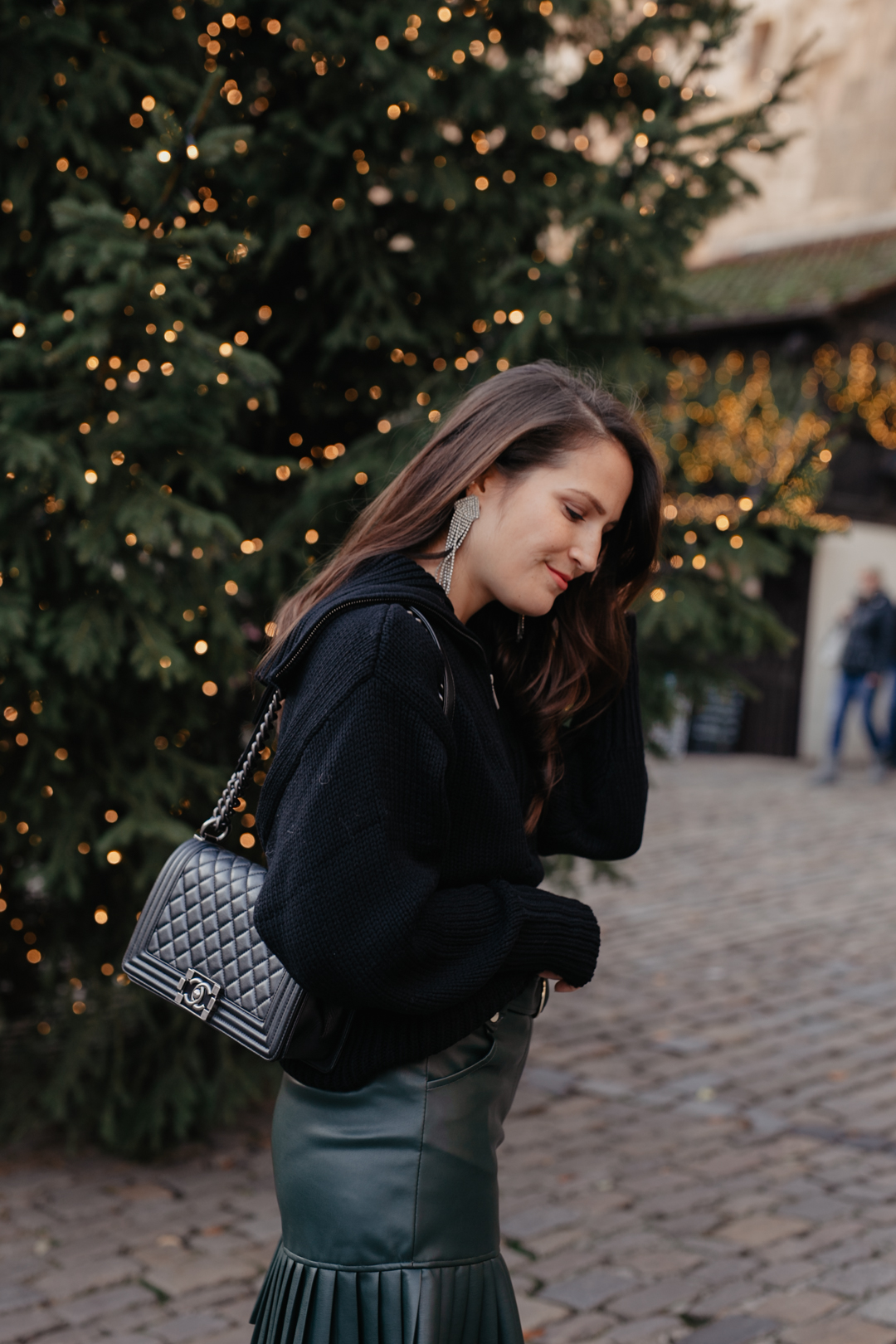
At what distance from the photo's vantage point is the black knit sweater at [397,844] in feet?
5.03

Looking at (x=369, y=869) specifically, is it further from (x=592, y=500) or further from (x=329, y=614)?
(x=592, y=500)

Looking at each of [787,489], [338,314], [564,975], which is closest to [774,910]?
[787,489]

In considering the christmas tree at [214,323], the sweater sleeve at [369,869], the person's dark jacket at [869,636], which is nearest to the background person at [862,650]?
the person's dark jacket at [869,636]

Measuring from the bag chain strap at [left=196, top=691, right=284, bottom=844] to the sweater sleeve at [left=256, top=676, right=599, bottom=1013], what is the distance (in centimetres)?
29

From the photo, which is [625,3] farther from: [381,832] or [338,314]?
[381,832]

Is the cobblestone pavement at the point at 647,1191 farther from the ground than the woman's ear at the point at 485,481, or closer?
closer

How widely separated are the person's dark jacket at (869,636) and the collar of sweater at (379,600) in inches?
502

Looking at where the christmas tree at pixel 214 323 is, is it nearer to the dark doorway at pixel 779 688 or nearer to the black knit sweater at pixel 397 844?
the black knit sweater at pixel 397 844

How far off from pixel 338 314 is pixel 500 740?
118 inches

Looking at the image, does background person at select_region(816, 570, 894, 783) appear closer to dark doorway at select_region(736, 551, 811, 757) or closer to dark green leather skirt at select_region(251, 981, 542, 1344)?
dark doorway at select_region(736, 551, 811, 757)

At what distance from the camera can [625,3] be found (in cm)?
435

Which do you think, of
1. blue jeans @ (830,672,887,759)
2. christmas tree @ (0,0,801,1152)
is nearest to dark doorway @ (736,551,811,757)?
blue jeans @ (830,672,887,759)

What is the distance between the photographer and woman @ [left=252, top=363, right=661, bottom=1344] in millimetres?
1549

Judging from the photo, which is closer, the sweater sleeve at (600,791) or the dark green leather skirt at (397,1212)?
the dark green leather skirt at (397,1212)
